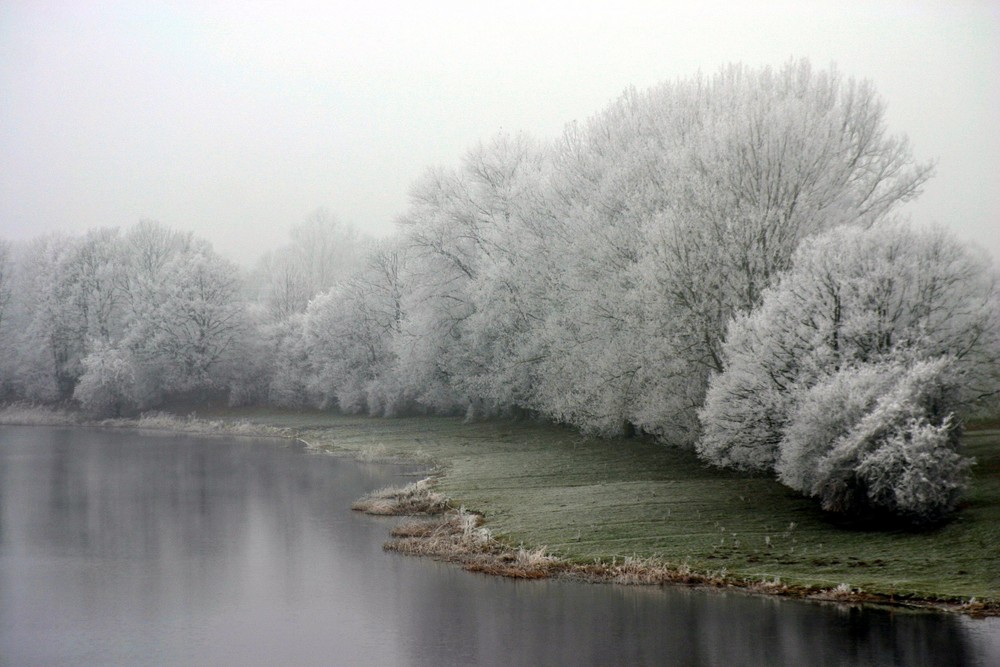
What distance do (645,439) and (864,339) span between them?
16891 millimetres

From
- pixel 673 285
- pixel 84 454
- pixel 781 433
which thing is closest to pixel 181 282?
pixel 84 454

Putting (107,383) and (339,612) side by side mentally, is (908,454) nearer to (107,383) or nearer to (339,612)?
(339,612)

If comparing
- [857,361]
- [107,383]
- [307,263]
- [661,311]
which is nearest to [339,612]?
[857,361]

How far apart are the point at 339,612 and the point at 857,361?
46.0 feet

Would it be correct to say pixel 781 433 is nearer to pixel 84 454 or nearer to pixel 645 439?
pixel 645 439

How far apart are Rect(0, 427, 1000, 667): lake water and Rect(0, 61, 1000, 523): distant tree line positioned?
6.03m

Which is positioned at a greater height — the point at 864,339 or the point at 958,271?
the point at 958,271

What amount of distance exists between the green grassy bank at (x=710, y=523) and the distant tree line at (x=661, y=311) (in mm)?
1139

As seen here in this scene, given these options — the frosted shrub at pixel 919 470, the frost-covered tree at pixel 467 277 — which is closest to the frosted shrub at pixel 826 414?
the frosted shrub at pixel 919 470

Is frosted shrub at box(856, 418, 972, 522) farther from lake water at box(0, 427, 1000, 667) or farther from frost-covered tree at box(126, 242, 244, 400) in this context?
frost-covered tree at box(126, 242, 244, 400)

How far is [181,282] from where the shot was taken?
7125 cm

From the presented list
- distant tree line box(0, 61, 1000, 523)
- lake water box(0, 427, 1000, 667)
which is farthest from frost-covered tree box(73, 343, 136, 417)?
lake water box(0, 427, 1000, 667)

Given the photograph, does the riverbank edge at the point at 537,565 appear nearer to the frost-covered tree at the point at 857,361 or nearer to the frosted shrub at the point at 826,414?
the frost-covered tree at the point at 857,361

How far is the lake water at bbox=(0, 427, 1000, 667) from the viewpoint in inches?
613
